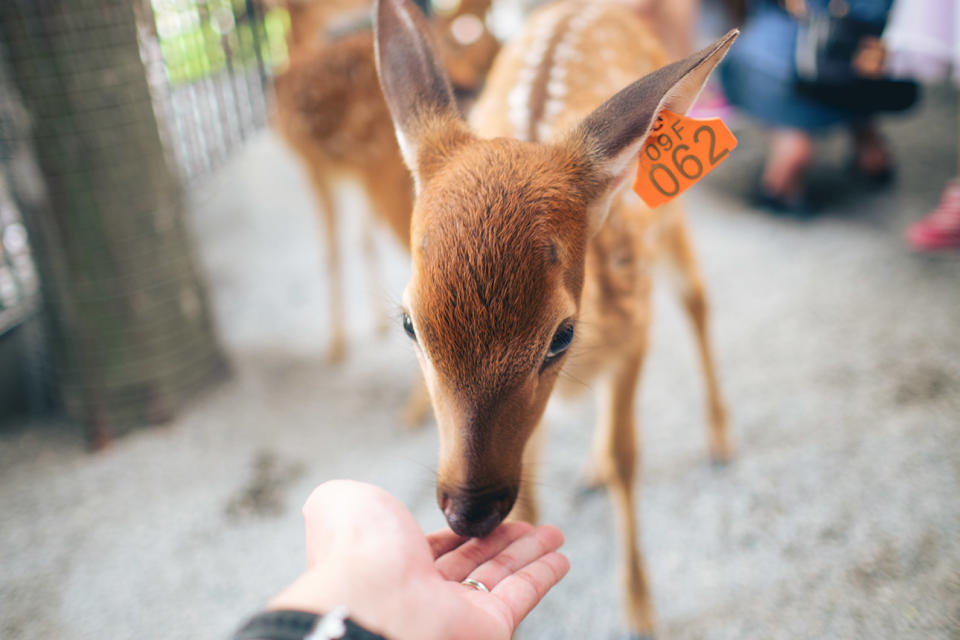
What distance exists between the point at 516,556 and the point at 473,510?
19 centimetres

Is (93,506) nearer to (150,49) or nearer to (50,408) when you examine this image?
(50,408)

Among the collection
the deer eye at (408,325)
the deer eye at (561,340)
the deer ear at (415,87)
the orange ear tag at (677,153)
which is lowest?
the deer eye at (561,340)

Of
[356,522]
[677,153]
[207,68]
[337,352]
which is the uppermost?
[207,68]

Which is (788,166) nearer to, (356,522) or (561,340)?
(561,340)

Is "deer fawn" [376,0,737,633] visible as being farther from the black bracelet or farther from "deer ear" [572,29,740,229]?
A: the black bracelet

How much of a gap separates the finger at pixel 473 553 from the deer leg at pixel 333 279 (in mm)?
1841

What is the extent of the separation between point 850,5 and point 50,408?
3.74m

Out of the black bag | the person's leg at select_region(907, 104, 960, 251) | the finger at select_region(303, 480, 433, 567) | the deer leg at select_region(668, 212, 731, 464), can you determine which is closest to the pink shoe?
the person's leg at select_region(907, 104, 960, 251)

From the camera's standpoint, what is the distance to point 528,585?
1069 mm

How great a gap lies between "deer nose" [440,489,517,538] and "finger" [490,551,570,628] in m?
0.10

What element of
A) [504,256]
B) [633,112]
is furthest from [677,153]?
[504,256]

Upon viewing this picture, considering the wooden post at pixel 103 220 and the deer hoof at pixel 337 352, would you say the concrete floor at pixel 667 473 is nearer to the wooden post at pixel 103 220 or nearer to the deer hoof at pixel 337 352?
the deer hoof at pixel 337 352

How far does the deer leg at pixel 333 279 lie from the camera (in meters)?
2.83

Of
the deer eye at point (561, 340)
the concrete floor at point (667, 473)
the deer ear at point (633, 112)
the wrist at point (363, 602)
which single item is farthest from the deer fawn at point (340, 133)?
the wrist at point (363, 602)
